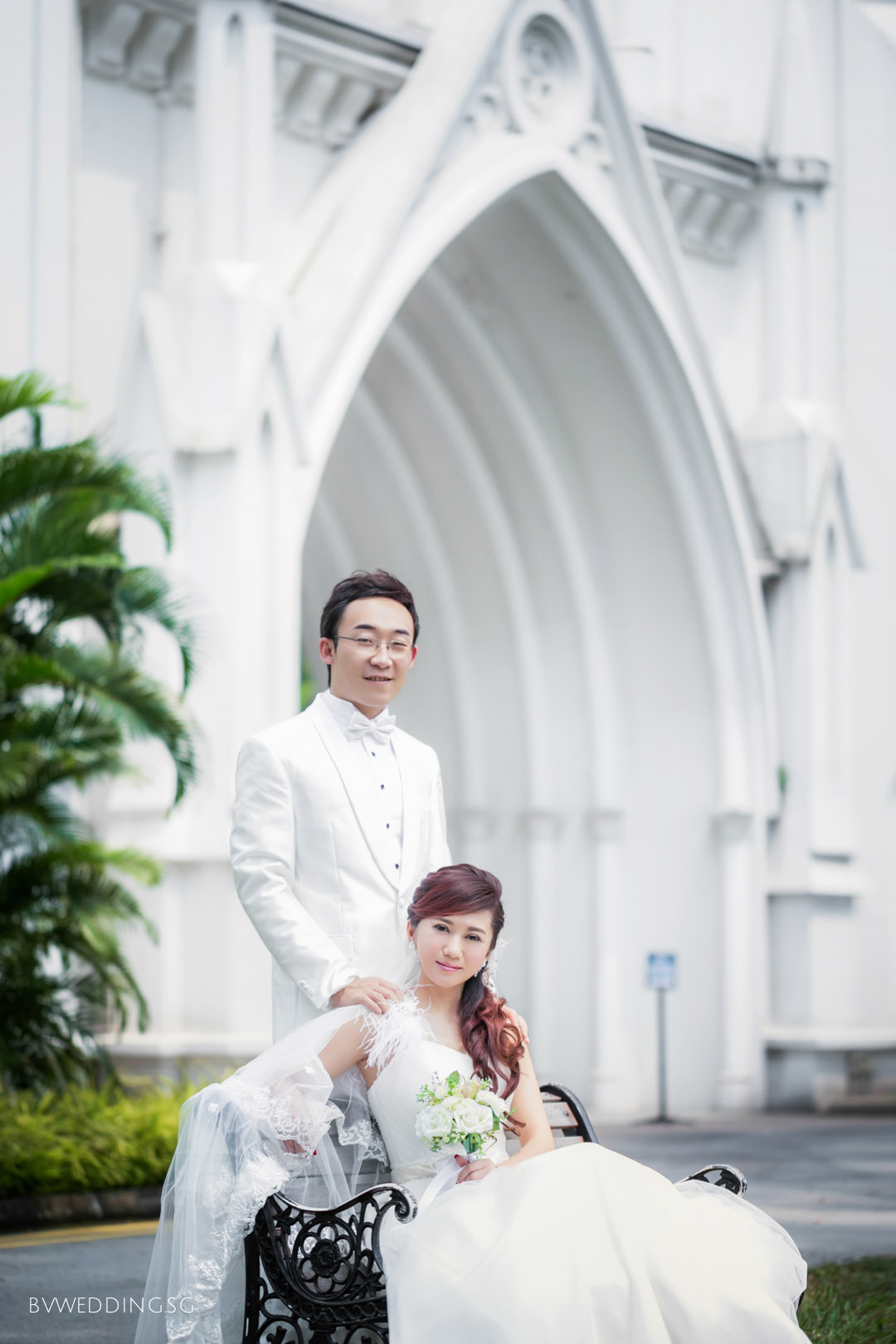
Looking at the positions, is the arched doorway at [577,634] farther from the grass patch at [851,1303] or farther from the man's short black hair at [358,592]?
the man's short black hair at [358,592]

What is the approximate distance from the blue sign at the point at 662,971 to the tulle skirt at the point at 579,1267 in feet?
35.1

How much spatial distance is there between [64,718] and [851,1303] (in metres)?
5.32

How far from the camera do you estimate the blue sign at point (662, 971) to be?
46.7ft

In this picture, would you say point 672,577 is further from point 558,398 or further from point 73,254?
point 73,254

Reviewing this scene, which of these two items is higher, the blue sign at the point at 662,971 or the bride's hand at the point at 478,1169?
the blue sign at the point at 662,971

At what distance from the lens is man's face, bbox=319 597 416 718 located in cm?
412

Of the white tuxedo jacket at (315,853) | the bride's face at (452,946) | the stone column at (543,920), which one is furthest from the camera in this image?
the stone column at (543,920)

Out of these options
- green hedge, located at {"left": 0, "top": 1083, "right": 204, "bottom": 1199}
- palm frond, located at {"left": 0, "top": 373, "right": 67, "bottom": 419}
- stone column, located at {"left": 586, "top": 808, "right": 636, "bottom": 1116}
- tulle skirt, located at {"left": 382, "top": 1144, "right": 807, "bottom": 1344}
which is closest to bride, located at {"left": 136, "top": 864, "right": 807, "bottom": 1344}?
tulle skirt, located at {"left": 382, "top": 1144, "right": 807, "bottom": 1344}

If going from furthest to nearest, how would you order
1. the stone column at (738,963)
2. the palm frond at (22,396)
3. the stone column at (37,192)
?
the stone column at (738,963)
the stone column at (37,192)
the palm frond at (22,396)

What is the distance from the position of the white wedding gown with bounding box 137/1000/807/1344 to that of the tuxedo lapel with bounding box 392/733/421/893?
439 millimetres

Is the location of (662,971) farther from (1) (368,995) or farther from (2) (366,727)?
(1) (368,995)

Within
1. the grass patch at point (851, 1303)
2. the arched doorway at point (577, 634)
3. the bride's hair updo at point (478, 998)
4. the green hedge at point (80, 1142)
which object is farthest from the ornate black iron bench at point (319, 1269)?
the arched doorway at point (577, 634)

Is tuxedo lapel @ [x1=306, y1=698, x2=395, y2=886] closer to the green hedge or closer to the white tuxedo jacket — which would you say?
the white tuxedo jacket

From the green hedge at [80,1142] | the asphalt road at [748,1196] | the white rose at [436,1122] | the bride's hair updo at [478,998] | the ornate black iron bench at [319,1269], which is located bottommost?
the asphalt road at [748,1196]
